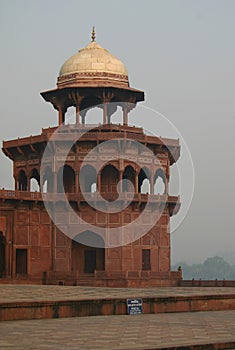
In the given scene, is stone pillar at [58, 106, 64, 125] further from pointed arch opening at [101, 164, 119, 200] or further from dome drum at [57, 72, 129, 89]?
pointed arch opening at [101, 164, 119, 200]

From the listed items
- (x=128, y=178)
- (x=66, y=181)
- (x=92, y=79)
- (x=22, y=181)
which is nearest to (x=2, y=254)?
(x=66, y=181)

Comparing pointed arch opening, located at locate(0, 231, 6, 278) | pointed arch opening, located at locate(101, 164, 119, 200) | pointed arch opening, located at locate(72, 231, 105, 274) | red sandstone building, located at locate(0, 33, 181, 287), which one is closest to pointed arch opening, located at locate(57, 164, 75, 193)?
red sandstone building, located at locate(0, 33, 181, 287)

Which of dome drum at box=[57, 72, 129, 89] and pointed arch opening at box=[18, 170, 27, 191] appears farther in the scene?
pointed arch opening at box=[18, 170, 27, 191]

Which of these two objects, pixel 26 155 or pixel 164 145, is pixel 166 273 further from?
pixel 26 155

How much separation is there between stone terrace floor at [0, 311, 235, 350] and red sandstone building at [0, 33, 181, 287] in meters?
20.3

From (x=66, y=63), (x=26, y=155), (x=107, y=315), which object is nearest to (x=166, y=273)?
(x=26, y=155)

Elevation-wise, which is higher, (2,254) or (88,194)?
(88,194)

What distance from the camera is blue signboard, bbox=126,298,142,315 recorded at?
19.5 meters

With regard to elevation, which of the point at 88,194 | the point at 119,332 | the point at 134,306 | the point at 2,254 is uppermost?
the point at 88,194

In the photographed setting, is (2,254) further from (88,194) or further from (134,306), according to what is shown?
(134,306)

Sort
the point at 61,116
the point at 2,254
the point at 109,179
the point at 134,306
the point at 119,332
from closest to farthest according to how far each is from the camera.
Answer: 1. the point at 119,332
2. the point at 134,306
3. the point at 2,254
4. the point at 109,179
5. the point at 61,116

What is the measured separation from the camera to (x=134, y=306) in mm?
19625

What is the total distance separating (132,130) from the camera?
1709 inches

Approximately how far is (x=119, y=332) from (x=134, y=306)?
499 cm
